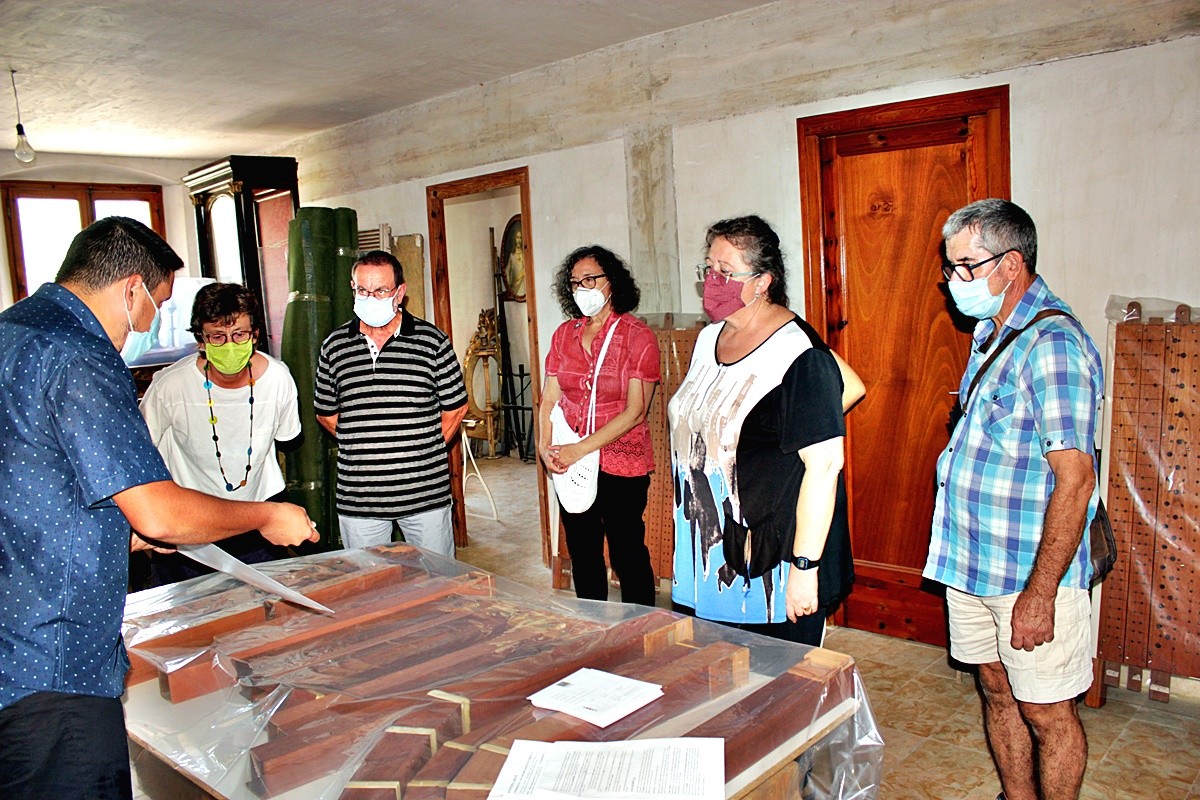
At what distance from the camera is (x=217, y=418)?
2951 millimetres

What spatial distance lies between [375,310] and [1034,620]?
2208 mm

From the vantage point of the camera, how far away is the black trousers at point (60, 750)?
1.45m

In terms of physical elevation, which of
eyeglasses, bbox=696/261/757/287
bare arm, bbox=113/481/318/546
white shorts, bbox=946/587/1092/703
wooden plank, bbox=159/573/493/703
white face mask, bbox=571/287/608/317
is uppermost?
eyeglasses, bbox=696/261/757/287

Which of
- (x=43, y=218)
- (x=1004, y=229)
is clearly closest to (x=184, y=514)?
(x=1004, y=229)

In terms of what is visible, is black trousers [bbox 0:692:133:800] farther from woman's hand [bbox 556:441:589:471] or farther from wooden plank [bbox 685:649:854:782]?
woman's hand [bbox 556:441:589:471]

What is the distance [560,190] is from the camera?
4.75 metres

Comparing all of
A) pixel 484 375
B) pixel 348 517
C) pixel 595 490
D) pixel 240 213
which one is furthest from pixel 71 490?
pixel 484 375

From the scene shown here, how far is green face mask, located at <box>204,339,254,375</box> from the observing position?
2920mm

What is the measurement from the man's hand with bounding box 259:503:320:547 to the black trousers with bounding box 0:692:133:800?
410 millimetres

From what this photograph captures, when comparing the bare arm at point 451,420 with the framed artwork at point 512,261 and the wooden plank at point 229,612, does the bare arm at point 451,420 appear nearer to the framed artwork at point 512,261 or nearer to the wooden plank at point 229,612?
the wooden plank at point 229,612

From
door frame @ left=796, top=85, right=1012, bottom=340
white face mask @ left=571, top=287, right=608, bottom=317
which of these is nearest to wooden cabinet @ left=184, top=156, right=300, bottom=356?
white face mask @ left=571, top=287, right=608, bottom=317

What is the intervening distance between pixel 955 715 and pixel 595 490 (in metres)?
1.48

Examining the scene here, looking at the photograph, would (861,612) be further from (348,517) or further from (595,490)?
(348,517)

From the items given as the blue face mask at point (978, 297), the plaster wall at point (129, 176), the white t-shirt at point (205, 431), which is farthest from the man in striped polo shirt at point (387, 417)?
the plaster wall at point (129, 176)
